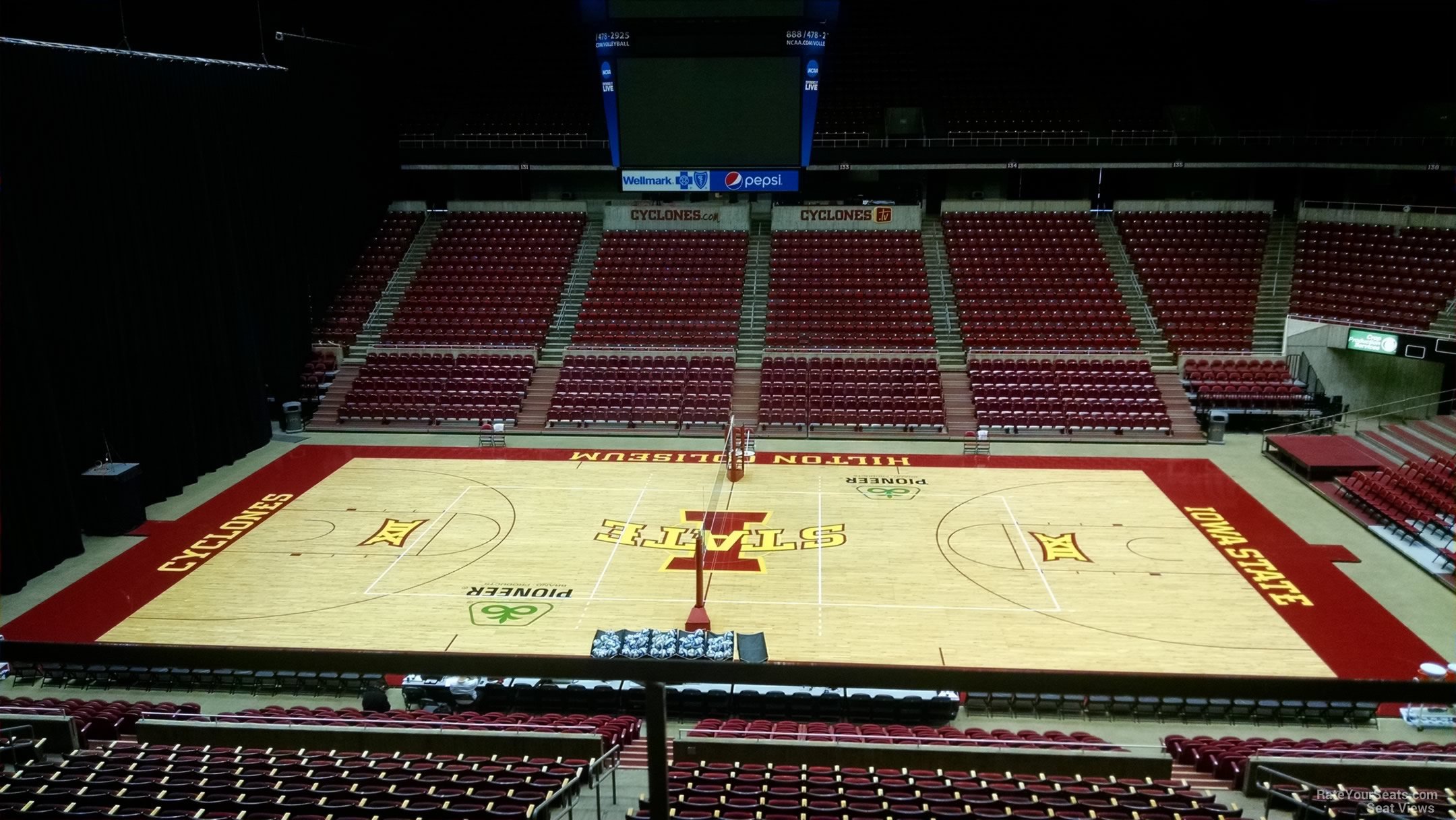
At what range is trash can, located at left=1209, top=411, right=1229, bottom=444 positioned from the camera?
A: 80.5ft

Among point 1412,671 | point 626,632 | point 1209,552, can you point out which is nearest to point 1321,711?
point 1412,671

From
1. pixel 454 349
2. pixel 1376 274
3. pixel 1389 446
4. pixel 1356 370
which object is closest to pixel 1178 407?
pixel 1389 446

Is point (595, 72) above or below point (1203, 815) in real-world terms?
above

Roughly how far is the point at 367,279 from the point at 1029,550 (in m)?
24.6

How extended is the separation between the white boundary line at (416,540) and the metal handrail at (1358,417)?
67.7 feet

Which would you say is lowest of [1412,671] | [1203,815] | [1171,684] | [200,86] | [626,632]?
[1412,671]

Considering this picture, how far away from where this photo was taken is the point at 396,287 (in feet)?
105

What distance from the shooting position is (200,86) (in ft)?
73.5

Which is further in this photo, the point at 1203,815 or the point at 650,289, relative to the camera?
the point at 650,289

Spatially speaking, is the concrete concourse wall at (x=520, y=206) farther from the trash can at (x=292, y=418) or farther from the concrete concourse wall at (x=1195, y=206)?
the concrete concourse wall at (x=1195, y=206)

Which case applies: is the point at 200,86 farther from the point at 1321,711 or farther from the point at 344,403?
the point at 1321,711

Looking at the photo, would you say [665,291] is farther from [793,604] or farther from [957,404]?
[793,604]

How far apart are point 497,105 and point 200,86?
15.5 meters

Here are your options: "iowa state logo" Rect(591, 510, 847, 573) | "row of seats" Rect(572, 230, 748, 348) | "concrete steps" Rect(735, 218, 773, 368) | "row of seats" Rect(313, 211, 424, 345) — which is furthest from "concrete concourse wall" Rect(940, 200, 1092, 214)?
"row of seats" Rect(313, 211, 424, 345)
